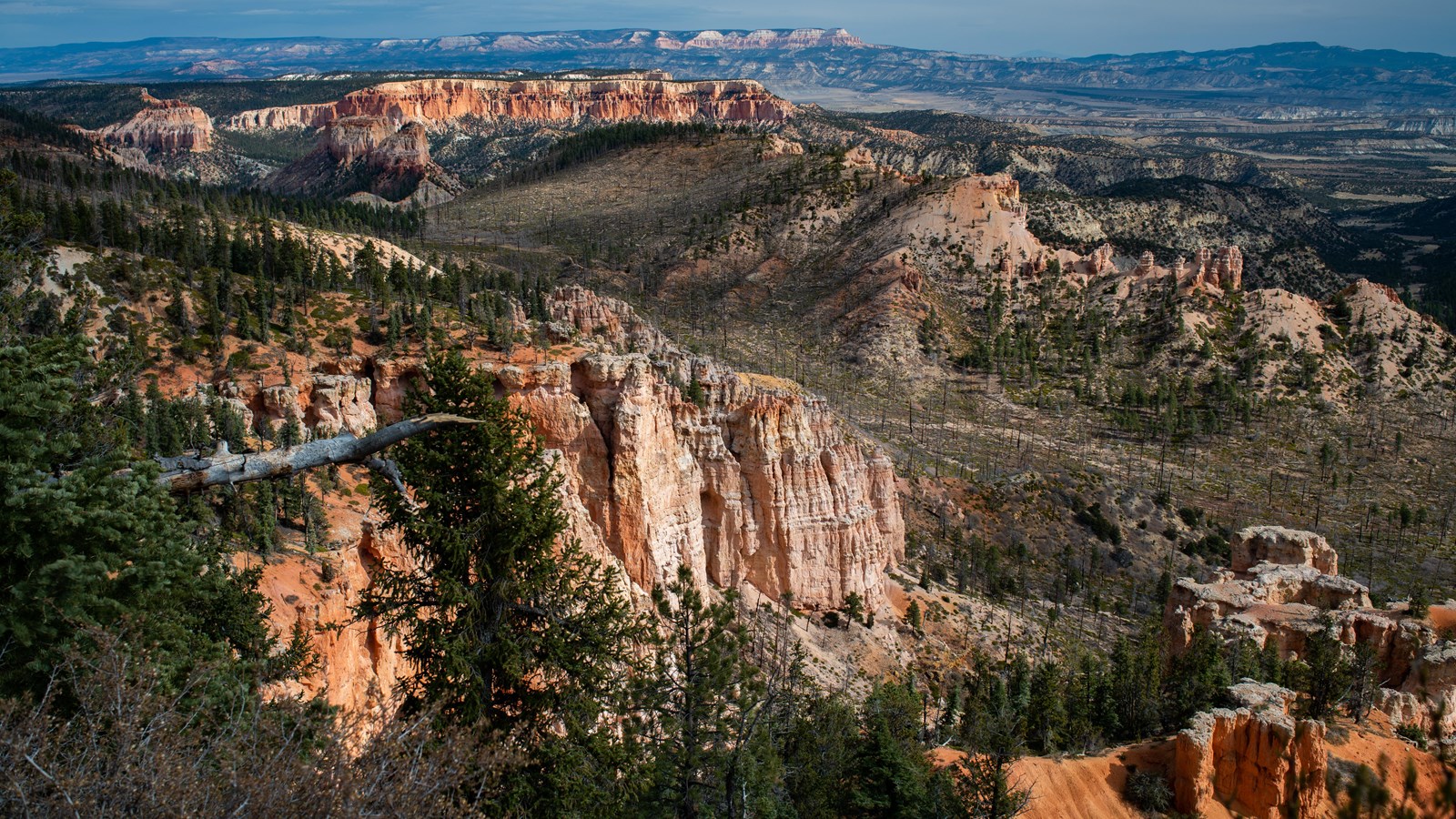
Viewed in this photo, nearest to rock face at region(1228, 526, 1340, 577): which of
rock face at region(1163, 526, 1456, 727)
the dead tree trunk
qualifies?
rock face at region(1163, 526, 1456, 727)

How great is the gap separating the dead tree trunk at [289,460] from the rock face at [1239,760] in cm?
2400

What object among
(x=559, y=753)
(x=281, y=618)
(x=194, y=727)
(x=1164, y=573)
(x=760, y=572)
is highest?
(x=194, y=727)

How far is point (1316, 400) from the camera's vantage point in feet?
338

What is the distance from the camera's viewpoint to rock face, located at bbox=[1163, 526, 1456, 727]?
36219 mm

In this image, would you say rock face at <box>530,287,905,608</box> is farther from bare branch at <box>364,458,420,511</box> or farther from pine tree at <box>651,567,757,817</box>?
bare branch at <box>364,458,420,511</box>

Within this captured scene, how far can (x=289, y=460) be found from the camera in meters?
13.9

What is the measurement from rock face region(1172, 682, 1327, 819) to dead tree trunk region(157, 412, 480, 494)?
2400 cm

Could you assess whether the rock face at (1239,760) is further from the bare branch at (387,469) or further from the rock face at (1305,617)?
the bare branch at (387,469)

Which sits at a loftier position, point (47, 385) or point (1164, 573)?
point (47, 385)

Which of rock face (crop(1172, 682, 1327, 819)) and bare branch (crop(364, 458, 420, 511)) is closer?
bare branch (crop(364, 458, 420, 511))

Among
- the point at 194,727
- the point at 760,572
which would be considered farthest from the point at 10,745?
the point at 760,572

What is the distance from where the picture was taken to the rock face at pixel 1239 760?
2761 centimetres

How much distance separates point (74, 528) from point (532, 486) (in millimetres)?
6327

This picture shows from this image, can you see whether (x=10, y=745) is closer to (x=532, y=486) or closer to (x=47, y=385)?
(x=47, y=385)
